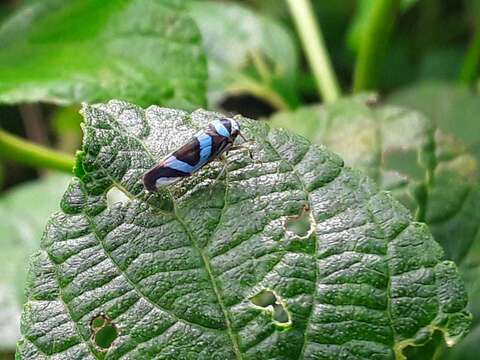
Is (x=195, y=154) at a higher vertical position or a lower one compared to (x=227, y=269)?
higher

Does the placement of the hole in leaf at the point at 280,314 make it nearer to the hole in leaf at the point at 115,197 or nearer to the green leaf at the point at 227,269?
the green leaf at the point at 227,269

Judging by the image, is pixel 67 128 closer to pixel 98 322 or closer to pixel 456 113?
pixel 456 113

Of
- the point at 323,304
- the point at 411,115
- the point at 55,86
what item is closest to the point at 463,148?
the point at 411,115

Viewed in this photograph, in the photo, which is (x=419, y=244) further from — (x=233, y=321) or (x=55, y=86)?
(x=55, y=86)

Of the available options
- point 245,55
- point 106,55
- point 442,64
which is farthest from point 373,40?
point 442,64

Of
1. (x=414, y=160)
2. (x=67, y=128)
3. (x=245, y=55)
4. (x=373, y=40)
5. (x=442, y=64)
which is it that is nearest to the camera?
(x=414, y=160)

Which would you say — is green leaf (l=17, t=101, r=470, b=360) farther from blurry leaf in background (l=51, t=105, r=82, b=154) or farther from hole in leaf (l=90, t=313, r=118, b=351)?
blurry leaf in background (l=51, t=105, r=82, b=154)

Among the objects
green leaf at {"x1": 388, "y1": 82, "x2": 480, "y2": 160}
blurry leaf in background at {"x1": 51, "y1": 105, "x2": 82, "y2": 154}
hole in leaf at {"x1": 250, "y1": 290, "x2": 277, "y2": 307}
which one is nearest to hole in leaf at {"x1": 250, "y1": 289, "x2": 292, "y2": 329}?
hole in leaf at {"x1": 250, "y1": 290, "x2": 277, "y2": 307}
